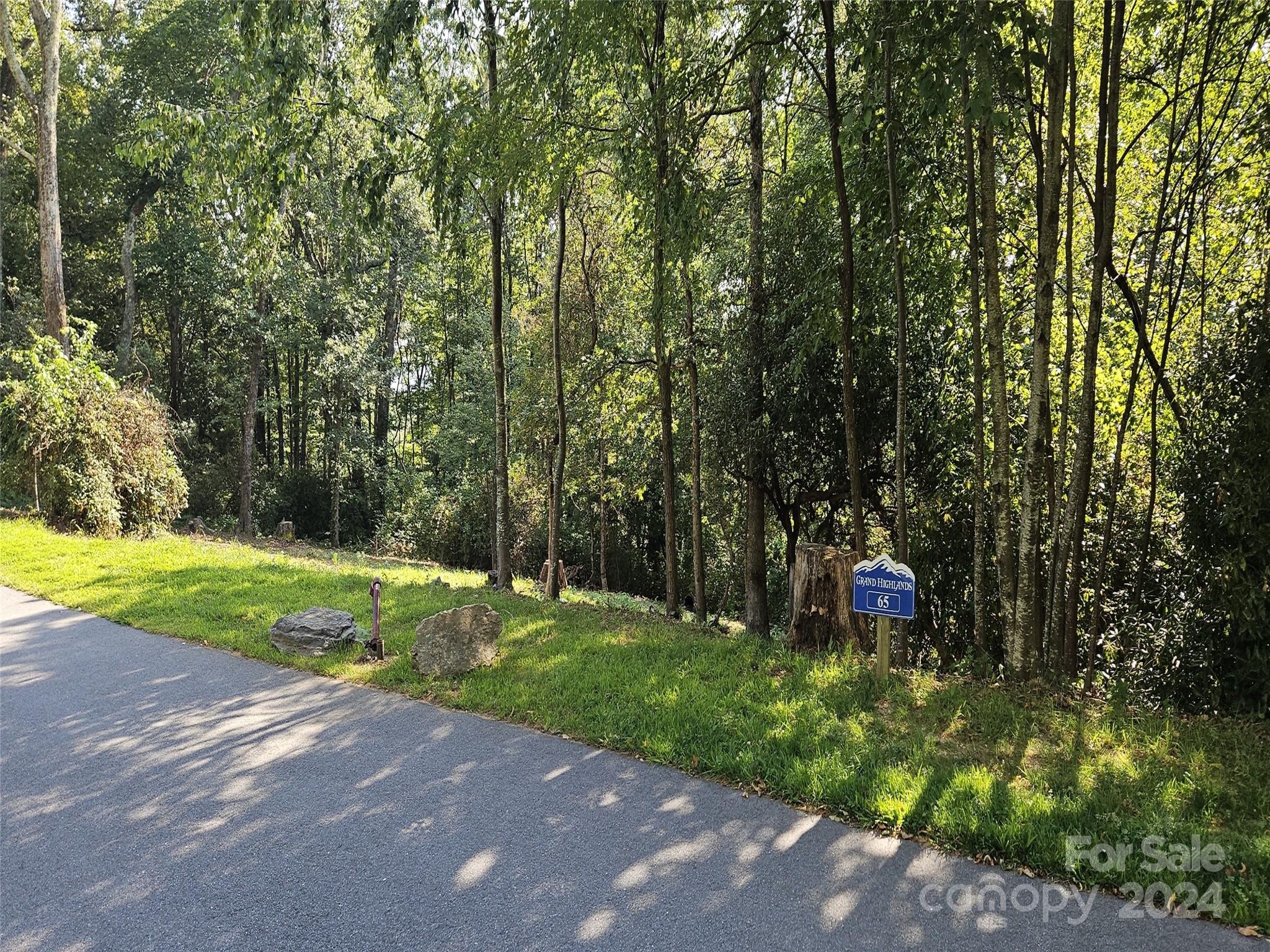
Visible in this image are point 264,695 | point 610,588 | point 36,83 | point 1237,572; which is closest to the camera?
point 1237,572

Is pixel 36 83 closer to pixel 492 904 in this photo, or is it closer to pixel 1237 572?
pixel 492 904

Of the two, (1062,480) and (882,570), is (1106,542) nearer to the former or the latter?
(1062,480)

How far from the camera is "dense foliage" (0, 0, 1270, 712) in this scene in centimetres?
489

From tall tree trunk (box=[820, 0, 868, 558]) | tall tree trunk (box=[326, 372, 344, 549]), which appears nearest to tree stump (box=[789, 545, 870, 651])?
tall tree trunk (box=[820, 0, 868, 558])

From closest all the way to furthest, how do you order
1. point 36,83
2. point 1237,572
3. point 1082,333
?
point 1237,572, point 1082,333, point 36,83

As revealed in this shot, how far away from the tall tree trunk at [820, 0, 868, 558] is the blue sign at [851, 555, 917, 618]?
122cm

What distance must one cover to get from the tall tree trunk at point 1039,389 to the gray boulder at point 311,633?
217 inches

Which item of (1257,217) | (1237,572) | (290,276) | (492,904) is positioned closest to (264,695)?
(492,904)

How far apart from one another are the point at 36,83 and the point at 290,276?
11.1 meters

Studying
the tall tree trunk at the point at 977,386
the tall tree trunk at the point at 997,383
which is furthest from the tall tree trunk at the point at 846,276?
the tall tree trunk at the point at 997,383

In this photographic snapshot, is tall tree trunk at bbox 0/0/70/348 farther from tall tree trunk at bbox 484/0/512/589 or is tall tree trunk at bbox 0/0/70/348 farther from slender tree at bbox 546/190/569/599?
slender tree at bbox 546/190/569/599

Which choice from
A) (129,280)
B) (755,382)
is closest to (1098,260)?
(755,382)

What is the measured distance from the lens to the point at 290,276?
1914 cm

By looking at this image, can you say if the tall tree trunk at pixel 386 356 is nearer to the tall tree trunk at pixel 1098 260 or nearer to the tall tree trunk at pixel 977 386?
the tall tree trunk at pixel 977 386
